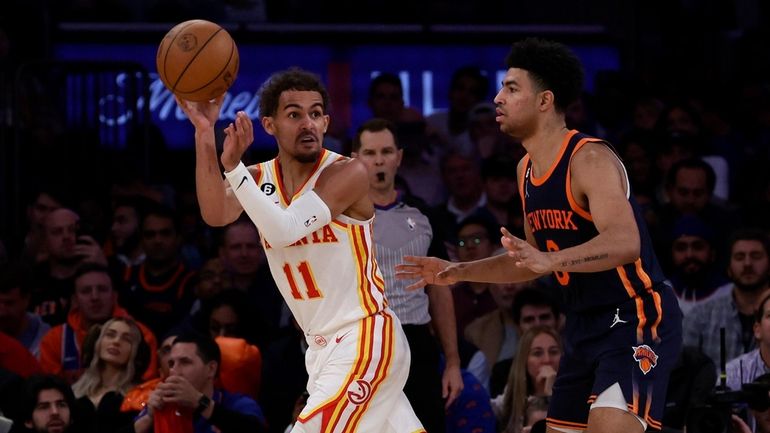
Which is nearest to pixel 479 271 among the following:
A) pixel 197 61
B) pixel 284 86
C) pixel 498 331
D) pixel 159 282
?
pixel 284 86

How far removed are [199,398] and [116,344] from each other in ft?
3.09

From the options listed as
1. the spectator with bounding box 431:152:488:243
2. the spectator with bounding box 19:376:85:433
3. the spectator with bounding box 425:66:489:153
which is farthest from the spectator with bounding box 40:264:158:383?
the spectator with bounding box 425:66:489:153

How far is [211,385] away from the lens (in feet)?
28.3

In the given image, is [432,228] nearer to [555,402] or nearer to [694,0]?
[555,402]

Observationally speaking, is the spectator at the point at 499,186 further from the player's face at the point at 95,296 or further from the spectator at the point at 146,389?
the spectator at the point at 146,389

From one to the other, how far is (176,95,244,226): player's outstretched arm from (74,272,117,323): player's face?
3.48 m

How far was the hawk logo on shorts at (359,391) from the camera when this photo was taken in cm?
604

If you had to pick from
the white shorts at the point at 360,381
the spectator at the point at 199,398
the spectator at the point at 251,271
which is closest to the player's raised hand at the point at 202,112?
the white shorts at the point at 360,381

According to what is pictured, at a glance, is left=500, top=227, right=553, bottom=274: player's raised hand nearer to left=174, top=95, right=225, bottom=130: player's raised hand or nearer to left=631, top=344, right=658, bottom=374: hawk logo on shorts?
left=631, top=344, right=658, bottom=374: hawk logo on shorts

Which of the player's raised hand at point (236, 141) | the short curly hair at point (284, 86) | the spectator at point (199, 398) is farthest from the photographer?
the spectator at point (199, 398)

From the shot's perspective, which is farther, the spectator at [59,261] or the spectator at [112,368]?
the spectator at [59,261]

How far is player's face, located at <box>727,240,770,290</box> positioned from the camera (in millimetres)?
9344

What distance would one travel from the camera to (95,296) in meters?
9.61

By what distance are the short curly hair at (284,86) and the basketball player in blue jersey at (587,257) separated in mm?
878
